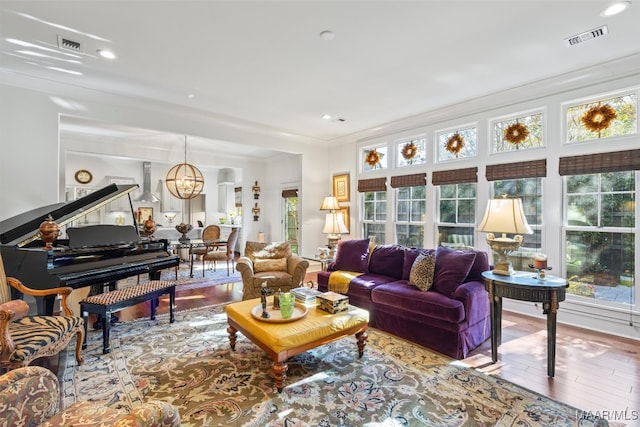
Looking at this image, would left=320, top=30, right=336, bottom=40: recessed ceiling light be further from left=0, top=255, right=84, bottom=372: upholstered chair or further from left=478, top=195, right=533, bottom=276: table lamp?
left=0, top=255, right=84, bottom=372: upholstered chair

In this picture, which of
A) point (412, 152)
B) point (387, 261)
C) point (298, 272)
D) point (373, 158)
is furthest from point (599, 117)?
point (298, 272)

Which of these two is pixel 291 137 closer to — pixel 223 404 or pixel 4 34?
pixel 4 34

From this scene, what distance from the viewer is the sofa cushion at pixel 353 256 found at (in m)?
4.27

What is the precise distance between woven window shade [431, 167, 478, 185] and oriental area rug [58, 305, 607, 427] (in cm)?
280

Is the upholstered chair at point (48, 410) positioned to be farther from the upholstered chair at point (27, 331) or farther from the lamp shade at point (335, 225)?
the lamp shade at point (335, 225)

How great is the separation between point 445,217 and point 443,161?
936 mm

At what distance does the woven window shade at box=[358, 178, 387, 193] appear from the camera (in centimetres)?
592

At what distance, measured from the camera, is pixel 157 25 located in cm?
276

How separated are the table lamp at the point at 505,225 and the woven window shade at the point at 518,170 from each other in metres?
1.56

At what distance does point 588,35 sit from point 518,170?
1.68m

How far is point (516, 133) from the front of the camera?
13.8 ft

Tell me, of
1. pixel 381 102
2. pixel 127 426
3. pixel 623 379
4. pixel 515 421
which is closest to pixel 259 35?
pixel 381 102

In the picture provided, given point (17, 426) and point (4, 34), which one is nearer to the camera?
point (17, 426)

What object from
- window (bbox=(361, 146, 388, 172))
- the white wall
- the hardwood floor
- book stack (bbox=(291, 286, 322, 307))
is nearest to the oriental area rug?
the hardwood floor
